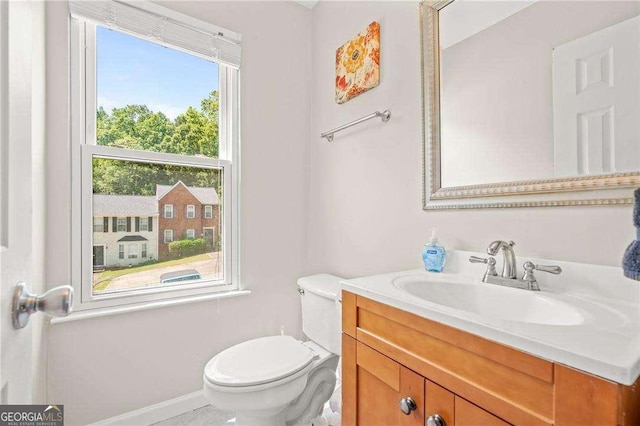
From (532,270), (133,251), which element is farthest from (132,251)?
(532,270)

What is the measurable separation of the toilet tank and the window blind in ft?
4.42

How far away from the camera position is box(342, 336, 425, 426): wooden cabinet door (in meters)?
0.74

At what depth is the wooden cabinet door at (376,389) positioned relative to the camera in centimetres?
74

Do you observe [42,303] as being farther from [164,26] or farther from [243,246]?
[164,26]

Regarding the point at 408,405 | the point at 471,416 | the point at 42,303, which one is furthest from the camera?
the point at 408,405

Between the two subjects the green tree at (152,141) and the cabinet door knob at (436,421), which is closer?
the cabinet door knob at (436,421)

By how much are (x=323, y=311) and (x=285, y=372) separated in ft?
1.16

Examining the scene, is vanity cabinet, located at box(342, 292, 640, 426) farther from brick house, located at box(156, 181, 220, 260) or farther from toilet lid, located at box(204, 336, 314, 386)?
brick house, located at box(156, 181, 220, 260)

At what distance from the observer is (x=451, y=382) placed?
652 millimetres

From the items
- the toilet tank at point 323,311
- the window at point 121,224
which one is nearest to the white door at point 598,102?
the toilet tank at point 323,311

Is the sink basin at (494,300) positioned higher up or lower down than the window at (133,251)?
lower down

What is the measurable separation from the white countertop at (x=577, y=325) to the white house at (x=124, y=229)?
3.84 ft

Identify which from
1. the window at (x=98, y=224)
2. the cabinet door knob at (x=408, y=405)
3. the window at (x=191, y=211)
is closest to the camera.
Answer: the cabinet door knob at (x=408, y=405)

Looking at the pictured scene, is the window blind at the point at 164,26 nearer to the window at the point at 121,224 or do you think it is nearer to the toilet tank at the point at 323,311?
the window at the point at 121,224
